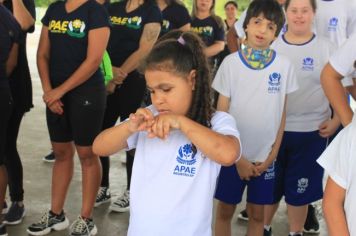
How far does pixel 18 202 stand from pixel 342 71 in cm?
200

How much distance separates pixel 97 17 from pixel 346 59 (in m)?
1.28

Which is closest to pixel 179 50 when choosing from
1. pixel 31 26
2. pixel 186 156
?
pixel 186 156

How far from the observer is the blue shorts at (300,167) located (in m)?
2.61

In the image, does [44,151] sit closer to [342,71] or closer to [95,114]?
[95,114]

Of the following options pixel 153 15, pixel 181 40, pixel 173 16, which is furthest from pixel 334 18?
pixel 181 40

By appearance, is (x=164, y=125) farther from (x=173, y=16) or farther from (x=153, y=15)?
(x=173, y=16)

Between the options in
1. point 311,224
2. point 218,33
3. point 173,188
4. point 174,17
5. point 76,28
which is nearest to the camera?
point 173,188

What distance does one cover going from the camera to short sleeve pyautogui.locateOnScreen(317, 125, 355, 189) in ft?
4.58

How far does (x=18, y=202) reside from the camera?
3014mm

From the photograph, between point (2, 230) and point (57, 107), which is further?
point (2, 230)

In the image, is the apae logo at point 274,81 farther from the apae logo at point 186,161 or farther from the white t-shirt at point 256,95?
the apae logo at point 186,161

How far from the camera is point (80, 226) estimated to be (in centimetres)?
282

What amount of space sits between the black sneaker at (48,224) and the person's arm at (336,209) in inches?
72.7

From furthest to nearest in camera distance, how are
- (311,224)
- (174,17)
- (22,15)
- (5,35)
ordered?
(174,17), (311,224), (22,15), (5,35)
